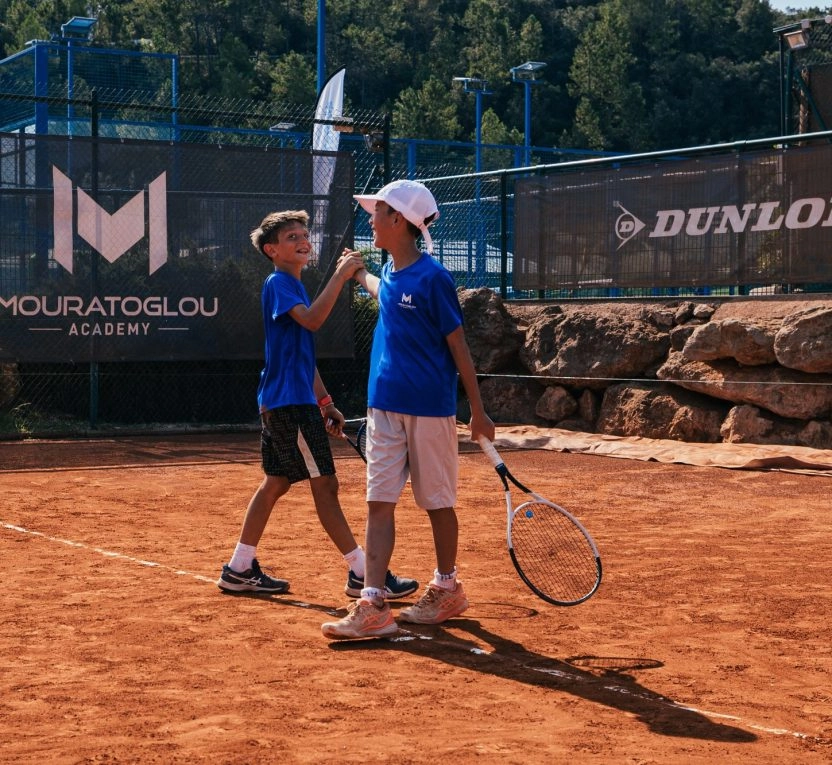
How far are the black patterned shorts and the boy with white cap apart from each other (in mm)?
582

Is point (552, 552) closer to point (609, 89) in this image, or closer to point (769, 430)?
point (769, 430)

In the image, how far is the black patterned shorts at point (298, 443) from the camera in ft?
19.4

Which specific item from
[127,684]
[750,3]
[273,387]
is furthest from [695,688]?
[750,3]

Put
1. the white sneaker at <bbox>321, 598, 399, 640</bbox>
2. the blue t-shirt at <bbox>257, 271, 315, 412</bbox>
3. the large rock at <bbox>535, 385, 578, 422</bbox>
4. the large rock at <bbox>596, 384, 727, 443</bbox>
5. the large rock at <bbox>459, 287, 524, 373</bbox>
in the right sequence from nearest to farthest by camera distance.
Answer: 1. the white sneaker at <bbox>321, 598, 399, 640</bbox>
2. the blue t-shirt at <bbox>257, 271, 315, 412</bbox>
3. the large rock at <bbox>596, 384, 727, 443</bbox>
4. the large rock at <bbox>535, 385, 578, 422</bbox>
5. the large rock at <bbox>459, 287, 524, 373</bbox>

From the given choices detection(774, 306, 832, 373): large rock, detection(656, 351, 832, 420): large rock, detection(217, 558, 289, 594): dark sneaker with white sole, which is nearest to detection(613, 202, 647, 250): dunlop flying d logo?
detection(656, 351, 832, 420): large rock

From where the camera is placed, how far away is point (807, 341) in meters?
11.6

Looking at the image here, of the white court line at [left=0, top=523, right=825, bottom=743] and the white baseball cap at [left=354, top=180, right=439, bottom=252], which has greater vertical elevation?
the white baseball cap at [left=354, top=180, right=439, bottom=252]

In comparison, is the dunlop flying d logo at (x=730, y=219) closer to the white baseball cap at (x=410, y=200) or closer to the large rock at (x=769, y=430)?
the large rock at (x=769, y=430)

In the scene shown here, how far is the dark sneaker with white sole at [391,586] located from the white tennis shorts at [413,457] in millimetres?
677

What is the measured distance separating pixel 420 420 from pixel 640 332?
8255 millimetres

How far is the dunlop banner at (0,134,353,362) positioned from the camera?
41.3ft

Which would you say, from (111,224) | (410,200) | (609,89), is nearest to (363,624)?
(410,200)

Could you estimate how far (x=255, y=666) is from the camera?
15.5 feet

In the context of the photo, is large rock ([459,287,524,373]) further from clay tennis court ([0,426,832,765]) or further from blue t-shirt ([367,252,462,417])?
blue t-shirt ([367,252,462,417])
